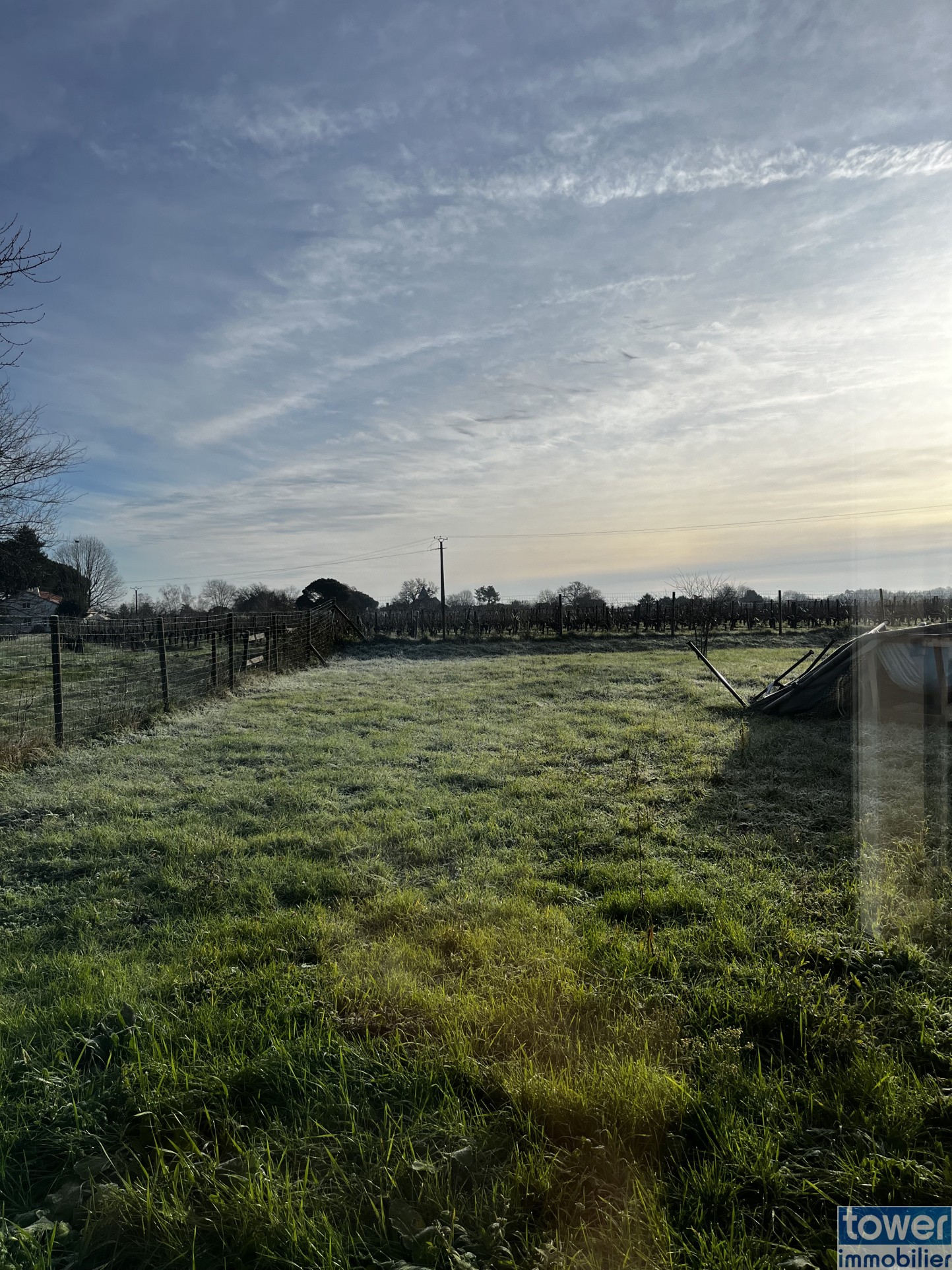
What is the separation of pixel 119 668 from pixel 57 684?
425cm

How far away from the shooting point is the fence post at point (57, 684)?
8.55m

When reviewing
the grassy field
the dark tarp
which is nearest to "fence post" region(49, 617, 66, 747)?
the grassy field

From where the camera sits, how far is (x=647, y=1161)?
2.04 meters

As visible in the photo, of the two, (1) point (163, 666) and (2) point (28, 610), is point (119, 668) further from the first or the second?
(2) point (28, 610)

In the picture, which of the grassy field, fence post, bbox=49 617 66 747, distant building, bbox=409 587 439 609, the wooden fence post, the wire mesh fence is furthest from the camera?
distant building, bbox=409 587 439 609

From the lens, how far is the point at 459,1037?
2.58 metres

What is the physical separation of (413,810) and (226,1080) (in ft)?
11.4

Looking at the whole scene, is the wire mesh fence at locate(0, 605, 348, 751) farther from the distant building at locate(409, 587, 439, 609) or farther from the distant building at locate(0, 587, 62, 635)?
the distant building at locate(409, 587, 439, 609)

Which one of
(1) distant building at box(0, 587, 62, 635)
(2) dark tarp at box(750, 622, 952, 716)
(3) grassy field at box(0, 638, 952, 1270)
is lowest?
(3) grassy field at box(0, 638, 952, 1270)

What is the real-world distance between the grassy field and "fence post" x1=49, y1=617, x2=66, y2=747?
3.06 meters

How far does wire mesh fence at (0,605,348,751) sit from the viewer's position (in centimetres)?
884

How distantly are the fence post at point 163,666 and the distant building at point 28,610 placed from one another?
5.22 feet

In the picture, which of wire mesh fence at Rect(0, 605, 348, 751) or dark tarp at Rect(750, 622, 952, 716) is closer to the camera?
wire mesh fence at Rect(0, 605, 348, 751)

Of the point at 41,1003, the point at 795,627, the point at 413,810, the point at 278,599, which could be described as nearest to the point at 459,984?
the point at 41,1003
